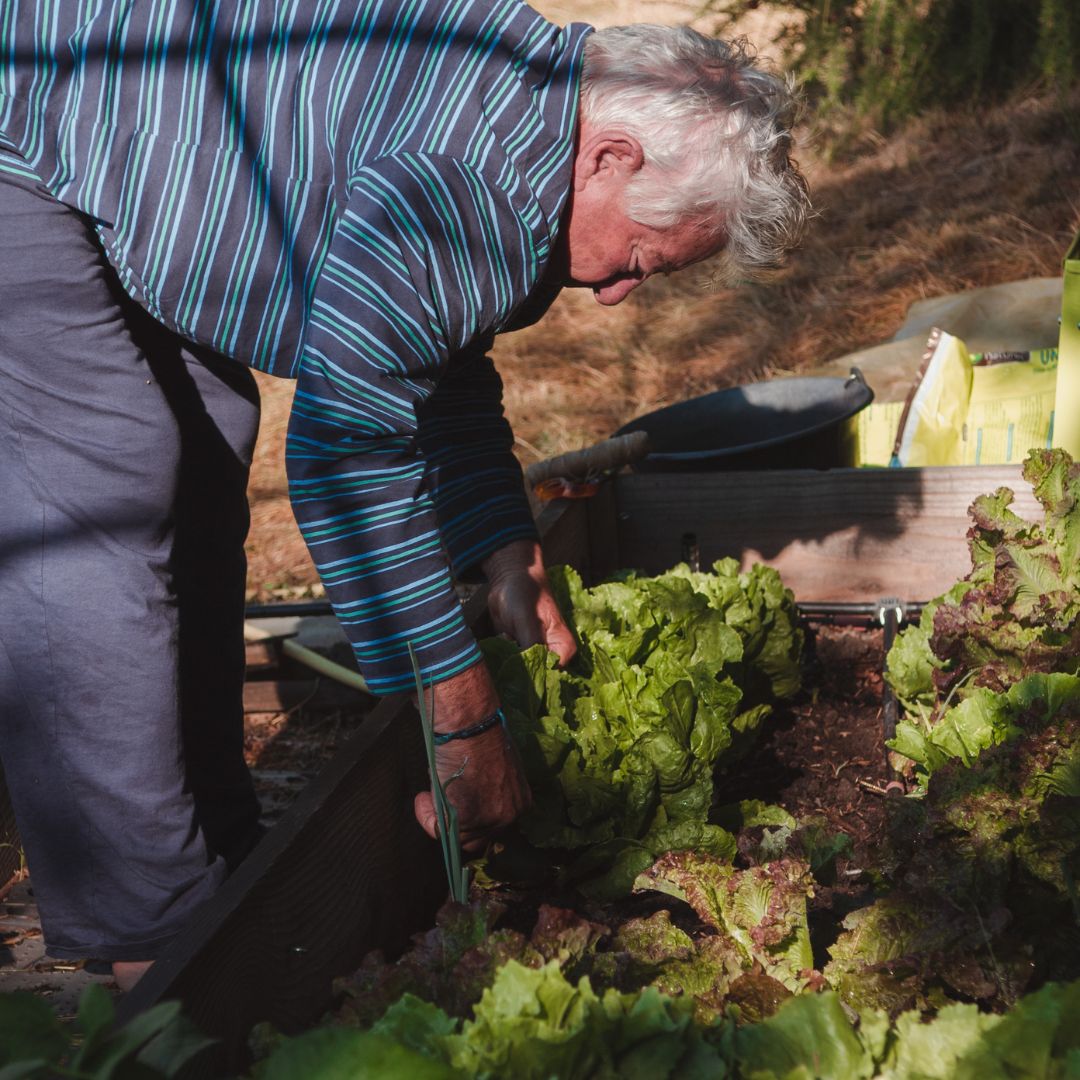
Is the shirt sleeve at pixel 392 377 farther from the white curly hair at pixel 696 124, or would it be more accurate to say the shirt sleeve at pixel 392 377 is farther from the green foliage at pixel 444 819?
the white curly hair at pixel 696 124

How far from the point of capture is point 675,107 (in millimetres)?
1739

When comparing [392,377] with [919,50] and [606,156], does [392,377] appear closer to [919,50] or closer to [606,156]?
[606,156]

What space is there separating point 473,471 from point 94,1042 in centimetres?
156

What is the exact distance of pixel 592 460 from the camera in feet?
9.72

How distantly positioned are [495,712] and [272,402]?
5762 mm

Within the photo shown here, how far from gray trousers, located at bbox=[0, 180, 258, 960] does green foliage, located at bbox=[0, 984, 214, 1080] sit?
97cm

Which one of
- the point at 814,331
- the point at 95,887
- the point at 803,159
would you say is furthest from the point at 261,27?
the point at 803,159

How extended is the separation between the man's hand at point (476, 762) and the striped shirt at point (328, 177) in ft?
0.14

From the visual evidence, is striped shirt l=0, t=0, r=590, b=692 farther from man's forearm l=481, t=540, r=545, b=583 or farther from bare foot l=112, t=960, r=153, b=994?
bare foot l=112, t=960, r=153, b=994

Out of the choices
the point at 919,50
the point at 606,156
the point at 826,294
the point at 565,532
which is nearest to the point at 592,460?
the point at 565,532

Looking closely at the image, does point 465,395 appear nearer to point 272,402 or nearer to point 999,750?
point 999,750

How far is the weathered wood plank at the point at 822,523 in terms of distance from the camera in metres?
2.98

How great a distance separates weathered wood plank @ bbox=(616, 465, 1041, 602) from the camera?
2977 mm

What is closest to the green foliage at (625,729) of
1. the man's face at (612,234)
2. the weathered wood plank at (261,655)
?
the man's face at (612,234)
